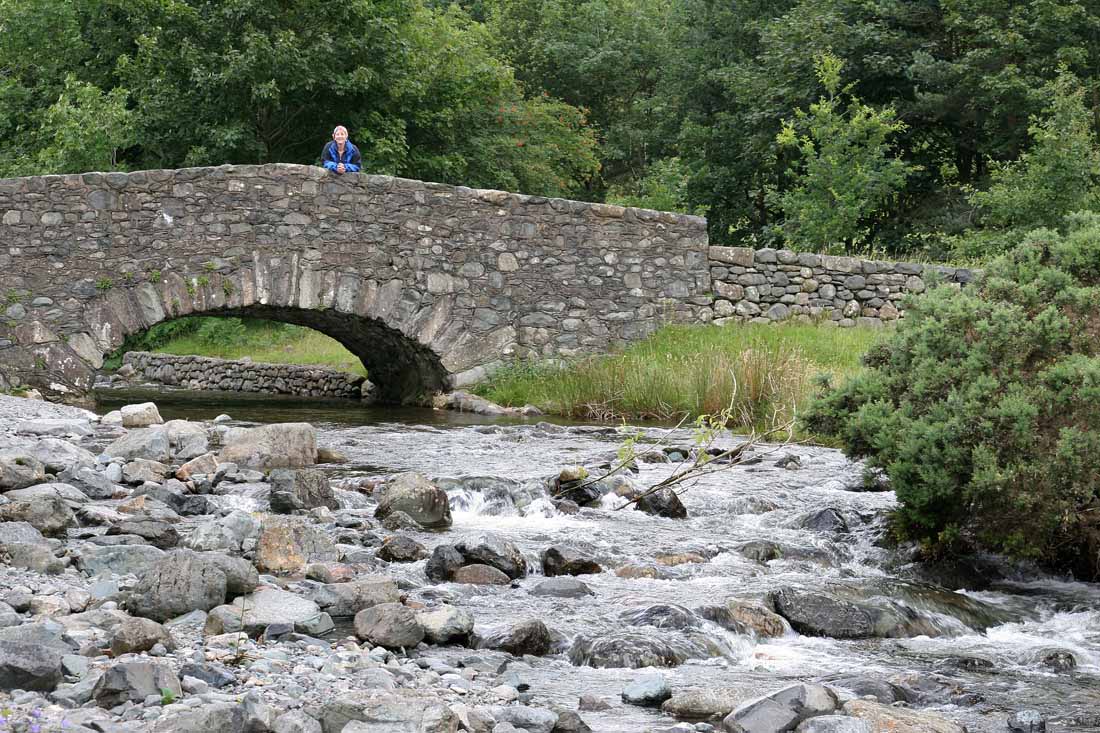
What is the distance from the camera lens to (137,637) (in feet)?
10.3

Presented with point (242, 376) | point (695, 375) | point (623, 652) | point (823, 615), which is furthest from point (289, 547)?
point (242, 376)

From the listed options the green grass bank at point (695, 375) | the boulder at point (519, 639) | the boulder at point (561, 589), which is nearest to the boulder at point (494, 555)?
the boulder at point (561, 589)

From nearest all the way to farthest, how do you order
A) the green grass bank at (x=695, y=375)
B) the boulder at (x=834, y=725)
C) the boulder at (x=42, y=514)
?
the boulder at (x=834, y=725) < the boulder at (x=42, y=514) < the green grass bank at (x=695, y=375)

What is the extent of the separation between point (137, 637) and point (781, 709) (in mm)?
1786

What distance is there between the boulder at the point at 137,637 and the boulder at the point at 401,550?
67.8 inches

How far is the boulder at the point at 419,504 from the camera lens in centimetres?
581

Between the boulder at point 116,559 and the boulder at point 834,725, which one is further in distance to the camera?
the boulder at point 116,559

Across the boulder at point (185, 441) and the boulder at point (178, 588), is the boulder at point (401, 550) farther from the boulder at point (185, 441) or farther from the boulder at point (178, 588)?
the boulder at point (185, 441)

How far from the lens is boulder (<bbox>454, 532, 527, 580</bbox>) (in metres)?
4.82

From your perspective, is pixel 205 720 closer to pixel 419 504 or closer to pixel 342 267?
pixel 419 504

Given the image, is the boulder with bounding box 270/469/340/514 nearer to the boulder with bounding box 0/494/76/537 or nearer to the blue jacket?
the boulder with bounding box 0/494/76/537

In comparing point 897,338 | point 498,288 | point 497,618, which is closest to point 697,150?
point 498,288

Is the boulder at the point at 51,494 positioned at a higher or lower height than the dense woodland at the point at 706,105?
lower

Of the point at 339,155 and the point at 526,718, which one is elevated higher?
the point at 339,155
